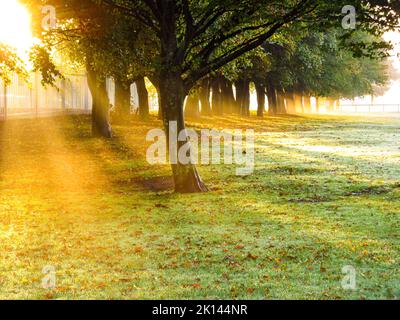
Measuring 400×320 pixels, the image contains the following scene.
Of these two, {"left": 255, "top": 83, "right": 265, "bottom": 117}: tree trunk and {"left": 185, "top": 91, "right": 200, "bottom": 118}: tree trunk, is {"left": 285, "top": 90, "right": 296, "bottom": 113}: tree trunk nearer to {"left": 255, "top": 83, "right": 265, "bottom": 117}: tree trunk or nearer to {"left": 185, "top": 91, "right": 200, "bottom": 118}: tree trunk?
{"left": 255, "top": 83, "right": 265, "bottom": 117}: tree trunk

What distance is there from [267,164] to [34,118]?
693 inches

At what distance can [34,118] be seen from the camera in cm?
3788

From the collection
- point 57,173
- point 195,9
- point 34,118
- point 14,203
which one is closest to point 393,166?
point 195,9

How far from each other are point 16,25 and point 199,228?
27.9ft

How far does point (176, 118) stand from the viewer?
59.2 feet

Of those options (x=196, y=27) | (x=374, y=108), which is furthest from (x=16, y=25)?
(x=374, y=108)

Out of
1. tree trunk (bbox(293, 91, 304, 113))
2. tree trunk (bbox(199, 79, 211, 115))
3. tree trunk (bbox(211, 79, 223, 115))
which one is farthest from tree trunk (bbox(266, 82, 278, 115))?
tree trunk (bbox(293, 91, 304, 113))

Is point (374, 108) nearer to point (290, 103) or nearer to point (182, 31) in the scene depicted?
point (290, 103)

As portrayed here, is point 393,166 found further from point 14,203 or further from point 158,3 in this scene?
point 14,203

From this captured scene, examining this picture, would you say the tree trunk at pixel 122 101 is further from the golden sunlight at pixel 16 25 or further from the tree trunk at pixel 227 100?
the tree trunk at pixel 227 100

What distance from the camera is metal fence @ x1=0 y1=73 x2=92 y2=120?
3556 centimetres

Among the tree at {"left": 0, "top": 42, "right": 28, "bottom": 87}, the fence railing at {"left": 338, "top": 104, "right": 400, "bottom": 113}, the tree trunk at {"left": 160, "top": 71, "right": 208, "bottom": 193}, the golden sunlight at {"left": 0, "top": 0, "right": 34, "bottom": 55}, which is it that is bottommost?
the tree trunk at {"left": 160, "top": 71, "right": 208, "bottom": 193}

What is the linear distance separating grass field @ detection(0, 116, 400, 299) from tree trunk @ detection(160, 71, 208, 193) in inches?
22.0
